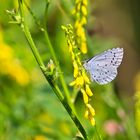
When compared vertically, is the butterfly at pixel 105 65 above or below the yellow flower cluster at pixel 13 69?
above

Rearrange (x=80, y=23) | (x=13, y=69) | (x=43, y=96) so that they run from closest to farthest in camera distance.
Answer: (x=80, y=23) → (x=43, y=96) → (x=13, y=69)

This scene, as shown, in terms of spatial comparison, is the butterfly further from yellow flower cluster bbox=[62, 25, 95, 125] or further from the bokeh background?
the bokeh background

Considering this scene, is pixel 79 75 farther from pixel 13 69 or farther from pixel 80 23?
pixel 13 69

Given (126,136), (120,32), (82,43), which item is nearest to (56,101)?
(126,136)

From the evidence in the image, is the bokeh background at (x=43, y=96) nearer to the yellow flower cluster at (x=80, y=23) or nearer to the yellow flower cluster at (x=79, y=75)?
the yellow flower cluster at (x=80, y=23)

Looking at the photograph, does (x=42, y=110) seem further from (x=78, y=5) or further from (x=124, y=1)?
(x=124, y=1)

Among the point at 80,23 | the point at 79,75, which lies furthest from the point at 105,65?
the point at 80,23

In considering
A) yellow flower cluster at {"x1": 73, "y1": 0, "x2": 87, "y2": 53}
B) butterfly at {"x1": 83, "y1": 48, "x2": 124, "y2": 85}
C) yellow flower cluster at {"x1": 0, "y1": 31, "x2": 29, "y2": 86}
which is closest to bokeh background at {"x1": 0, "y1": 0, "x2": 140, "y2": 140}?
yellow flower cluster at {"x1": 0, "y1": 31, "x2": 29, "y2": 86}

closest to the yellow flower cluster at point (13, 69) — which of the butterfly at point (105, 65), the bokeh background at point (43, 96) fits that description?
the bokeh background at point (43, 96)
